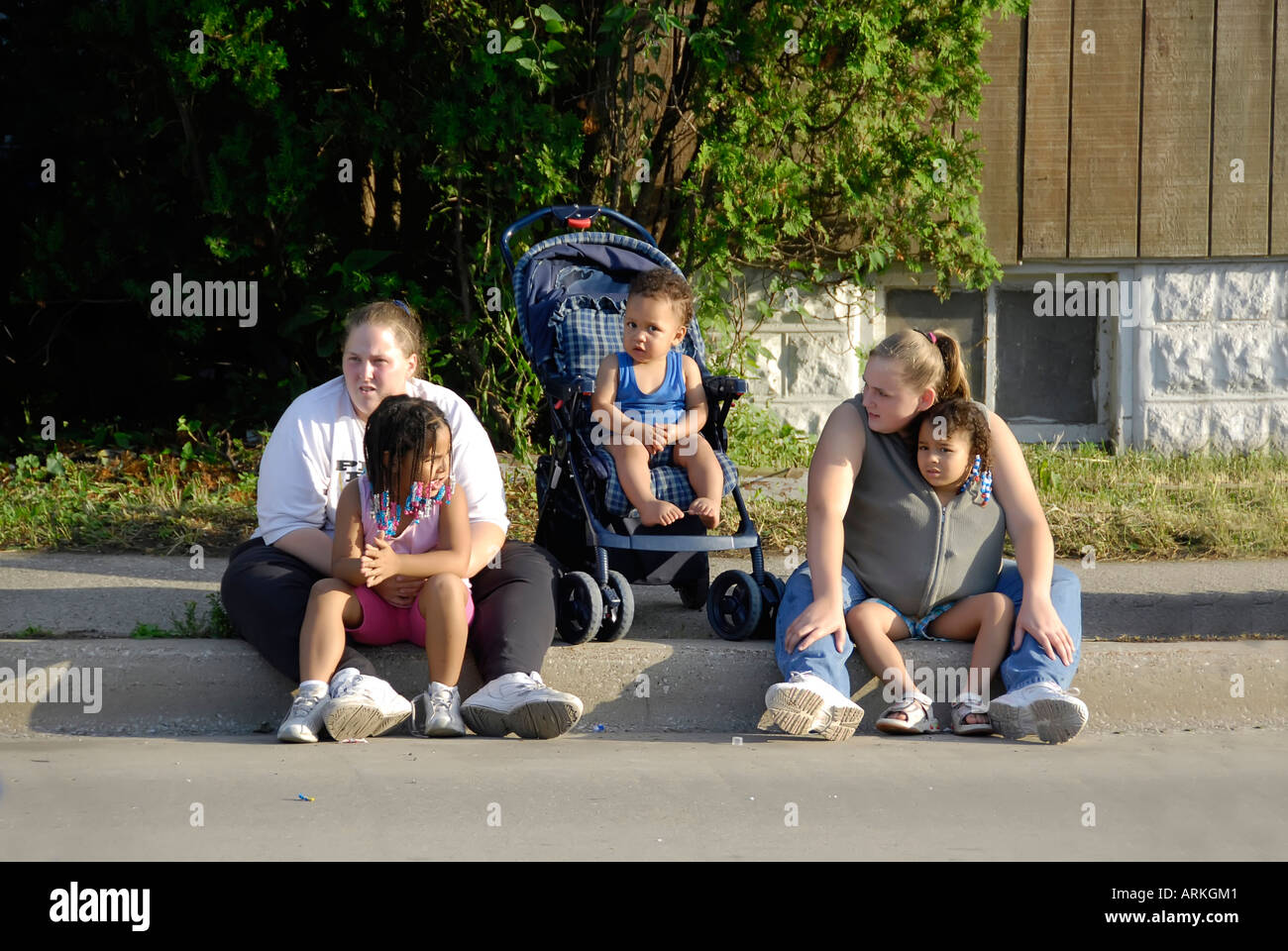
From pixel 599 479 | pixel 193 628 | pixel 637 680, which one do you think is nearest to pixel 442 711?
pixel 637 680

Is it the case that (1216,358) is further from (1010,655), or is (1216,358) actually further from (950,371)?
(1010,655)

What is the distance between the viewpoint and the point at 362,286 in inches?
293

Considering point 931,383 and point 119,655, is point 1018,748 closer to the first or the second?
point 931,383

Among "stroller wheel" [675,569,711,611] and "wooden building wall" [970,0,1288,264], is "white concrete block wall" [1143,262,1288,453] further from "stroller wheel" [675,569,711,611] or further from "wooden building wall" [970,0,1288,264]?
"stroller wheel" [675,569,711,611]

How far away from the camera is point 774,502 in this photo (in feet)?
22.3

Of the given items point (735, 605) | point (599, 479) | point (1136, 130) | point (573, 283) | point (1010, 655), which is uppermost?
point (1136, 130)

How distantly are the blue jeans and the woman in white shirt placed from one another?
2.25 ft

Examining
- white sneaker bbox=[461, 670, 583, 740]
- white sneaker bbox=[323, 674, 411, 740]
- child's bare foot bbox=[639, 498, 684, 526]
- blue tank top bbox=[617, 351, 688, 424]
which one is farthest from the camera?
blue tank top bbox=[617, 351, 688, 424]

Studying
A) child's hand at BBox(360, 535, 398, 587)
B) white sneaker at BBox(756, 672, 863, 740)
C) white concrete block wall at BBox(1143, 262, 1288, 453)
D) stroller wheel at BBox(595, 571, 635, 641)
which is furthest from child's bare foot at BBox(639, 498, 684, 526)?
white concrete block wall at BBox(1143, 262, 1288, 453)

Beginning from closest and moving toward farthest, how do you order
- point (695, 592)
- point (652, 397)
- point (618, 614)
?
point (618, 614), point (652, 397), point (695, 592)

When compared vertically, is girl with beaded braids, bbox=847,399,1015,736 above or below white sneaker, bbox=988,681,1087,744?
above

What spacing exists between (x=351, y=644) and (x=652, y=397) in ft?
4.70

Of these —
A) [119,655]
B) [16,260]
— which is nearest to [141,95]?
[16,260]

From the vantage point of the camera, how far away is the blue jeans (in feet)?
14.2
